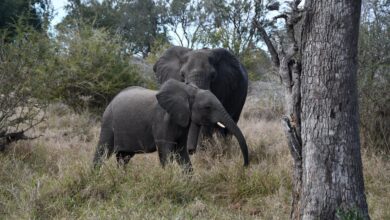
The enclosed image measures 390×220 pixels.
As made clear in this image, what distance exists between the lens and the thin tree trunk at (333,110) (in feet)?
17.0

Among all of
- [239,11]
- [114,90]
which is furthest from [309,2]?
[239,11]

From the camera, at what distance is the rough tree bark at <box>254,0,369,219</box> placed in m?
5.18

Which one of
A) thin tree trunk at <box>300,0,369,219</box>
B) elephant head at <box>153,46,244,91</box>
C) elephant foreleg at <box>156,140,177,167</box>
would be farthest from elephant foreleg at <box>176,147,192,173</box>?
thin tree trunk at <box>300,0,369,219</box>

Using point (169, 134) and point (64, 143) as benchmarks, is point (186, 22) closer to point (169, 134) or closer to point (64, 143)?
point (64, 143)

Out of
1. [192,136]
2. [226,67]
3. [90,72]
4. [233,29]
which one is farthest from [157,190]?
→ [233,29]

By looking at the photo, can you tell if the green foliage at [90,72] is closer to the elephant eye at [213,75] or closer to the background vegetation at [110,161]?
the background vegetation at [110,161]

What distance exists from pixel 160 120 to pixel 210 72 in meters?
2.60

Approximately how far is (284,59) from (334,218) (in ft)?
4.69

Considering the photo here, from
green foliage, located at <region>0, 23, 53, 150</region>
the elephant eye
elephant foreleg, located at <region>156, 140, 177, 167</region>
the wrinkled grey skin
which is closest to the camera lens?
elephant foreleg, located at <region>156, 140, 177, 167</region>

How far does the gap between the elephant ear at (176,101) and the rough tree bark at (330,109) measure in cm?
277

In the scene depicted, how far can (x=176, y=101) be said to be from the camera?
26.4ft

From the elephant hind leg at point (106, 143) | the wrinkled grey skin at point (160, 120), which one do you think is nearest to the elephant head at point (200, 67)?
the wrinkled grey skin at point (160, 120)

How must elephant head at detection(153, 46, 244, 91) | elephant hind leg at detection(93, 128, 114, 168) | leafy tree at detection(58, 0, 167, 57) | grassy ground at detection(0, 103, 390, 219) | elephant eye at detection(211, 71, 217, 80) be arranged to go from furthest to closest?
leafy tree at detection(58, 0, 167, 57) → elephant eye at detection(211, 71, 217, 80) → elephant head at detection(153, 46, 244, 91) → elephant hind leg at detection(93, 128, 114, 168) → grassy ground at detection(0, 103, 390, 219)

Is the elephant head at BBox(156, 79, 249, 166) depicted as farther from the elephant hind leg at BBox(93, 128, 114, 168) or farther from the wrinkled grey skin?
the elephant hind leg at BBox(93, 128, 114, 168)
